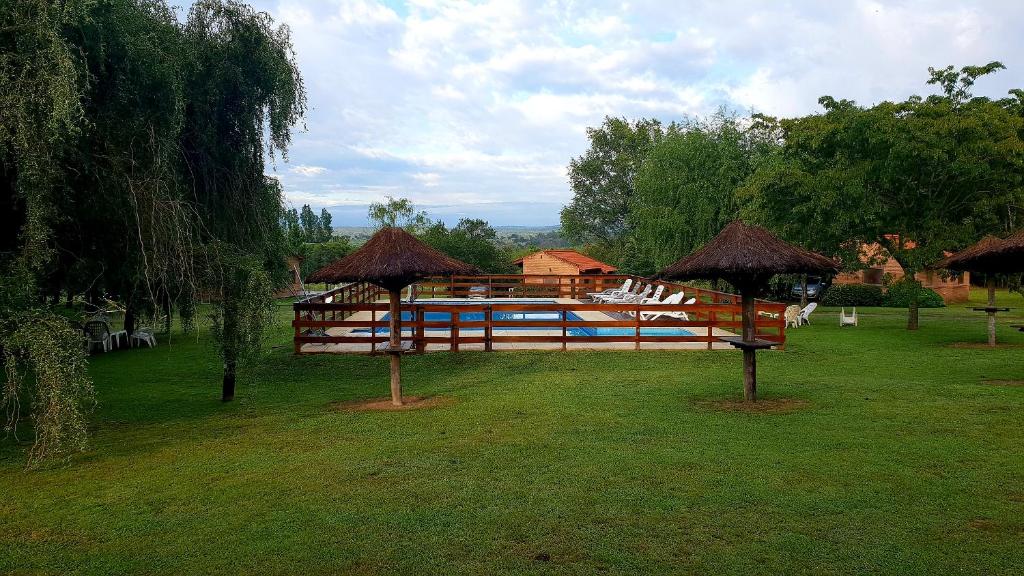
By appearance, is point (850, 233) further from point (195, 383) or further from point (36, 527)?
point (36, 527)

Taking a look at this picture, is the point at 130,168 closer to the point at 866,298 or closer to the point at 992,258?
the point at 992,258

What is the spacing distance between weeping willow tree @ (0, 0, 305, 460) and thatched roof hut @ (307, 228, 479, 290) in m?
1.10

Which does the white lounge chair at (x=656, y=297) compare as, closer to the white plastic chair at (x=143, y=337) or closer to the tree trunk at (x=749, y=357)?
the tree trunk at (x=749, y=357)

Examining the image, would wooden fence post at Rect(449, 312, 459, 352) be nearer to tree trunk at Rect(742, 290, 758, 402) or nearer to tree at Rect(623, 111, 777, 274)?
tree trunk at Rect(742, 290, 758, 402)

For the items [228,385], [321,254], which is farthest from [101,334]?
[321,254]

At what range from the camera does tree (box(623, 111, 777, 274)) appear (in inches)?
1022

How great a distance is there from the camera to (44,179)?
264 inches

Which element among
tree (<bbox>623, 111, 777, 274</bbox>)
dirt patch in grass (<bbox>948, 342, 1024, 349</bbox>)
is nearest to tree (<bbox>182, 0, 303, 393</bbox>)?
dirt patch in grass (<bbox>948, 342, 1024, 349</bbox>)

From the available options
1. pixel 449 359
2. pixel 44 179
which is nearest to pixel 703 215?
pixel 449 359

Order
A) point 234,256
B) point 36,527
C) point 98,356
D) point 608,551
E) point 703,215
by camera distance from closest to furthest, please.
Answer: point 608,551 → point 36,527 → point 234,256 → point 98,356 → point 703,215

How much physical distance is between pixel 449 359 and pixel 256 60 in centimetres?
631

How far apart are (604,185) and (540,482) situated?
4693cm

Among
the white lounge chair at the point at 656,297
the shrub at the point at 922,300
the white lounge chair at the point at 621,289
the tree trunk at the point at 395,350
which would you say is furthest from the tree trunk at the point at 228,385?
the shrub at the point at 922,300

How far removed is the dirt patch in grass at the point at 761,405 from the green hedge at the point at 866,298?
2204cm
